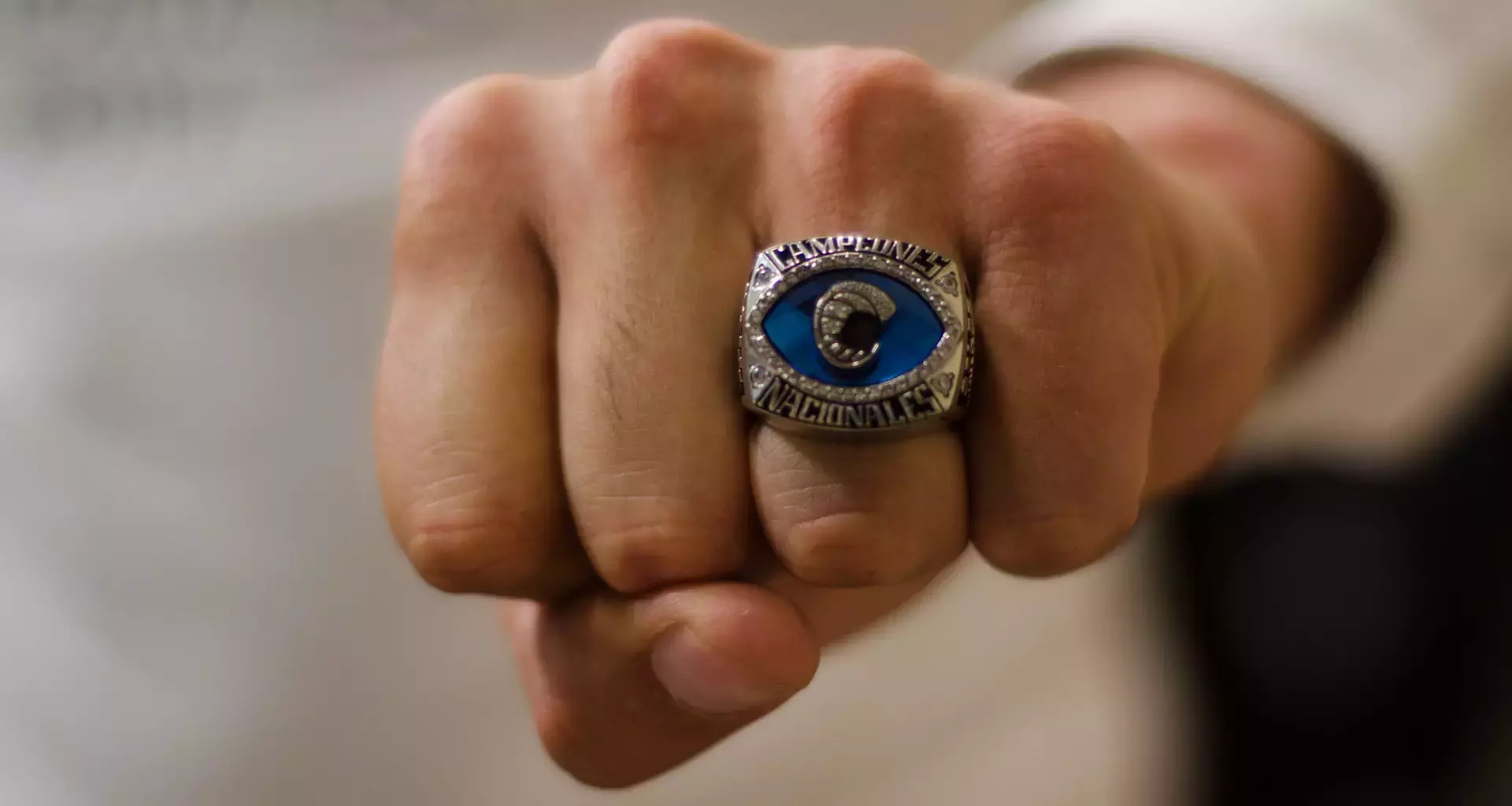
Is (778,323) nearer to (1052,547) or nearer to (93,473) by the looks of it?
(1052,547)

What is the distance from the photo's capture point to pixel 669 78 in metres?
0.53

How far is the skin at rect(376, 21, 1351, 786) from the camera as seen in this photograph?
474 mm

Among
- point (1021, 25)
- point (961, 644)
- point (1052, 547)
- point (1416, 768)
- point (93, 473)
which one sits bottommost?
point (1416, 768)

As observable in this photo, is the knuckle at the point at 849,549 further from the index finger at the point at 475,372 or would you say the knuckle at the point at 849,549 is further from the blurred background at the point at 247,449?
the blurred background at the point at 247,449

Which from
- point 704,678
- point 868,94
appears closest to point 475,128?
point 868,94

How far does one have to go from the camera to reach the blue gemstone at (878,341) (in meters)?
0.47

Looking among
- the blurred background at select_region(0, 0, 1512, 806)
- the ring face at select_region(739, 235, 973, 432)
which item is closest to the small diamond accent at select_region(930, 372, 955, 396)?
the ring face at select_region(739, 235, 973, 432)

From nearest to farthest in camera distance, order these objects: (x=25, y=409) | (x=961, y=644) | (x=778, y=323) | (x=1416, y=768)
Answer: (x=778, y=323) → (x=25, y=409) → (x=961, y=644) → (x=1416, y=768)

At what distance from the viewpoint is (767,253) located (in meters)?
0.49

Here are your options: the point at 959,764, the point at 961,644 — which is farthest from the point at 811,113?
the point at 959,764

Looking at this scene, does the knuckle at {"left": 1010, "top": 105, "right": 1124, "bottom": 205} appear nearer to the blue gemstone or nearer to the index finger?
the blue gemstone

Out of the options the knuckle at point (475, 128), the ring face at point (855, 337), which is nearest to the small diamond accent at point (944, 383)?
the ring face at point (855, 337)

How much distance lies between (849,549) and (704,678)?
93 mm

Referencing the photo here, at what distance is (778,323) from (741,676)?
0.55 feet
